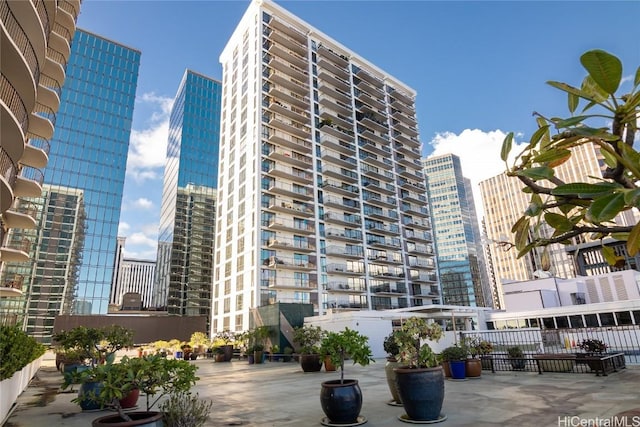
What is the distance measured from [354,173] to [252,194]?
59.6ft

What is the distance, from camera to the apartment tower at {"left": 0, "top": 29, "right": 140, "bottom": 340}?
53397mm

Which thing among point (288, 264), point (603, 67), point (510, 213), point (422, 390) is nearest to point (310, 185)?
point (288, 264)

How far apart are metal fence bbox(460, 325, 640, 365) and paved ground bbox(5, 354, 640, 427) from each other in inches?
150

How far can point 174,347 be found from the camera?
3169cm

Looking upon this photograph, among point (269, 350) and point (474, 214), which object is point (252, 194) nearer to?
point (269, 350)

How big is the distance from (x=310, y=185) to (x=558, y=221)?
157ft

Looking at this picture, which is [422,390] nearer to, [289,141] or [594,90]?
[594,90]

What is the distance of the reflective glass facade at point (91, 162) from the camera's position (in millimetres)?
55531

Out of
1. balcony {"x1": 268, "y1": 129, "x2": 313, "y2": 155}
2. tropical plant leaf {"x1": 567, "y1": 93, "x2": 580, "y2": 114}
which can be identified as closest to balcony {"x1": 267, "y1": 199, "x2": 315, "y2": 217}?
balcony {"x1": 268, "y1": 129, "x2": 313, "y2": 155}

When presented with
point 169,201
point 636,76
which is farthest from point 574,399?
point 169,201

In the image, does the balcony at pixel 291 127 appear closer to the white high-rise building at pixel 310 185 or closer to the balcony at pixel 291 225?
the white high-rise building at pixel 310 185

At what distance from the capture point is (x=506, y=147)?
8.81 feet

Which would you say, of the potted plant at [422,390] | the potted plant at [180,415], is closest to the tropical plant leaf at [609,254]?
the potted plant at [422,390]

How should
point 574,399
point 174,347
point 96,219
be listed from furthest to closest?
point 96,219 → point 174,347 → point 574,399
